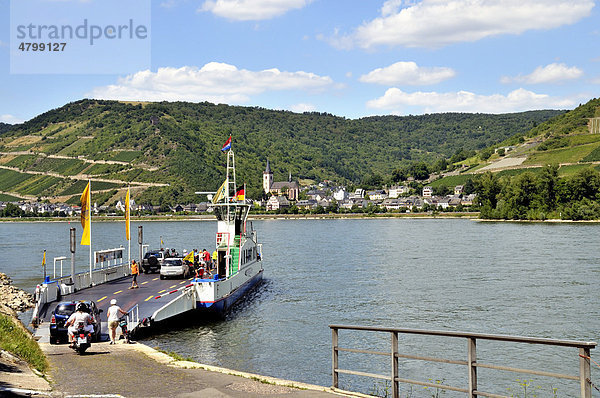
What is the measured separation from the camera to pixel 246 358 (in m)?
24.2

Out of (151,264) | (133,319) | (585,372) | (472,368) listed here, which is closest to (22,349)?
(133,319)

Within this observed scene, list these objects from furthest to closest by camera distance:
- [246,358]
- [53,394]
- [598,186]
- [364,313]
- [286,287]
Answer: [598,186], [286,287], [364,313], [246,358], [53,394]

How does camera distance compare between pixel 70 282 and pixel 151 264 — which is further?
pixel 151 264

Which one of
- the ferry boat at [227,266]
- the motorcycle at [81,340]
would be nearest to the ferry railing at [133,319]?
the ferry boat at [227,266]

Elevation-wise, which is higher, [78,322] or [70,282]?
[78,322]

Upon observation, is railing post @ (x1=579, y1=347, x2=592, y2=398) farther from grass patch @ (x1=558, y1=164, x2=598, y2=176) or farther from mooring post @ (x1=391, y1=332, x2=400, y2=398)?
grass patch @ (x1=558, y1=164, x2=598, y2=176)

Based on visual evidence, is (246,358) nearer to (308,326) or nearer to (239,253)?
(308,326)

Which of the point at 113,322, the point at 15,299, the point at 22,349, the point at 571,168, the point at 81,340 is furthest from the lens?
the point at 571,168

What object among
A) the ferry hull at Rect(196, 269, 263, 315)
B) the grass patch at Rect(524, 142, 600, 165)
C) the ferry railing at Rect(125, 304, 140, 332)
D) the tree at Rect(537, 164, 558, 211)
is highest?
the grass patch at Rect(524, 142, 600, 165)

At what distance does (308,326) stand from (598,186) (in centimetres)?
11846

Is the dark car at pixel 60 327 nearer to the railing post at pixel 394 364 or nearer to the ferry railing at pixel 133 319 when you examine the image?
the ferry railing at pixel 133 319

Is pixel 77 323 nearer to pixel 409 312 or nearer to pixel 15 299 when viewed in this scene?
pixel 409 312

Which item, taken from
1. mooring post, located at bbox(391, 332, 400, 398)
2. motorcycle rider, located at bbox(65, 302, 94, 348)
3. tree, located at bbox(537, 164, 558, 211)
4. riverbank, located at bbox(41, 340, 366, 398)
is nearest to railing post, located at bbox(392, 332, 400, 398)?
mooring post, located at bbox(391, 332, 400, 398)

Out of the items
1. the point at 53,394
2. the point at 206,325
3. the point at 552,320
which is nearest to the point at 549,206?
the point at 552,320
